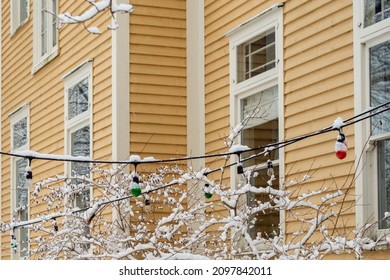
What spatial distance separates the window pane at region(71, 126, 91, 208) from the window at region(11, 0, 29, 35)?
3411 millimetres

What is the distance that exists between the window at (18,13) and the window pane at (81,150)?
3.41m

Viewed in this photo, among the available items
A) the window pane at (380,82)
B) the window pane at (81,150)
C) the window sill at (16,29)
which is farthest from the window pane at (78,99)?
the window pane at (380,82)

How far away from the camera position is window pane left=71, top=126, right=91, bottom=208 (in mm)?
10961

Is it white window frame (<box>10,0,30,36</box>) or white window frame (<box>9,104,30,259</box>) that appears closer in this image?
white window frame (<box>9,104,30,259</box>)

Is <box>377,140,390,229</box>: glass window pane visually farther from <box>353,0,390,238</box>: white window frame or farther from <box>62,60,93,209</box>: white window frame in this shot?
<box>62,60,93,209</box>: white window frame

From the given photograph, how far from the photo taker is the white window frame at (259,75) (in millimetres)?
8363

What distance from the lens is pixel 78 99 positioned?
441 inches

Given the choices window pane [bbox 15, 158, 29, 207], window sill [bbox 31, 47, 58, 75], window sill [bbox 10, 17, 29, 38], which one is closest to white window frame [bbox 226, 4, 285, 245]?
window sill [bbox 31, 47, 58, 75]

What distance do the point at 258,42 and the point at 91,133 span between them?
247cm

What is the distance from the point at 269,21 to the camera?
8.63 m

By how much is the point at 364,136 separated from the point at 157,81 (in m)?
3.25

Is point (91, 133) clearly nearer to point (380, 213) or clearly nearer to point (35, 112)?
point (35, 112)

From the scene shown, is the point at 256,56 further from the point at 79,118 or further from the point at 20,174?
the point at 20,174

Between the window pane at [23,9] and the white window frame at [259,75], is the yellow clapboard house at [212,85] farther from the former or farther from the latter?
the window pane at [23,9]
